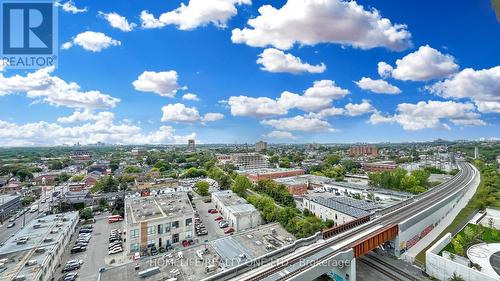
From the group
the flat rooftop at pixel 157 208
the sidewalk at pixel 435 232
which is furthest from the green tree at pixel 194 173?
the sidewalk at pixel 435 232

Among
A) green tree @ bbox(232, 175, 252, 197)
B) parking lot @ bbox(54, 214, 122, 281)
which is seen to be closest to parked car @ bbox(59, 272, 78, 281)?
parking lot @ bbox(54, 214, 122, 281)

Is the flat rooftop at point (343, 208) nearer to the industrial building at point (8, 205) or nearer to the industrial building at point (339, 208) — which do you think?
the industrial building at point (339, 208)

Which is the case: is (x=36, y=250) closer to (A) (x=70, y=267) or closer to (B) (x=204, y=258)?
(A) (x=70, y=267)

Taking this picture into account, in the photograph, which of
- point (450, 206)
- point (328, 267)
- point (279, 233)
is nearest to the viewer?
point (328, 267)

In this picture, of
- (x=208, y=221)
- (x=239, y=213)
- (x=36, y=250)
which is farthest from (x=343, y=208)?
(x=36, y=250)

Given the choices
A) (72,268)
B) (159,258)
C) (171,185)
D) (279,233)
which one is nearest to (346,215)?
(279,233)

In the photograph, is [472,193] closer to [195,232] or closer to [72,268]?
[195,232]
